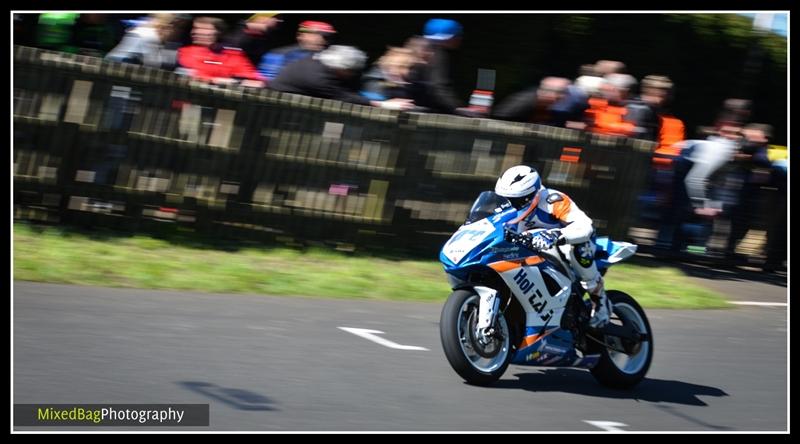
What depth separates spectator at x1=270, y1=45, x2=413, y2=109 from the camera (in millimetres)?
12094

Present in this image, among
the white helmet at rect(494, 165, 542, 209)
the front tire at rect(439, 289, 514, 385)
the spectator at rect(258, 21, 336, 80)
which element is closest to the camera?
the front tire at rect(439, 289, 514, 385)

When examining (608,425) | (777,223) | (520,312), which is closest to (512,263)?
(520,312)

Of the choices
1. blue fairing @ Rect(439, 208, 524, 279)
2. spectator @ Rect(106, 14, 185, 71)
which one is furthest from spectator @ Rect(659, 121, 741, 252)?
blue fairing @ Rect(439, 208, 524, 279)

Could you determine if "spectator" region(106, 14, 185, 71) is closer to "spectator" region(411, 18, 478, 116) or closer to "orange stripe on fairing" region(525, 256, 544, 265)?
"spectator" region(411, 18, 478, 116)

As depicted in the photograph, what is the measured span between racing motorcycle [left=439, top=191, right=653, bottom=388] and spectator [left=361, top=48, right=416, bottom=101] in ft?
15.6

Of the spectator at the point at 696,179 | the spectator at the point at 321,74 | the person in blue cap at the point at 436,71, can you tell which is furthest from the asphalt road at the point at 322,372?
the spectator at the point at 696,179

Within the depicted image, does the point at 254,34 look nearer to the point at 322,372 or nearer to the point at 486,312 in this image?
the point at 322,372

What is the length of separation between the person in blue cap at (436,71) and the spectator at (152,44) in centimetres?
244

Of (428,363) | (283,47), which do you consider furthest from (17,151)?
(428,363)

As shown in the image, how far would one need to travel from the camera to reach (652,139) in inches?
543

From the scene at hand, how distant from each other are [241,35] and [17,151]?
2502 mm

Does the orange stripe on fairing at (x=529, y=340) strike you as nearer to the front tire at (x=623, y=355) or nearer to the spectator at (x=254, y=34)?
the front tire at (x=623, y=355)

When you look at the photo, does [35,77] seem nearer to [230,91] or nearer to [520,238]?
[230,91]

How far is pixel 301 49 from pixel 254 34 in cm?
53
